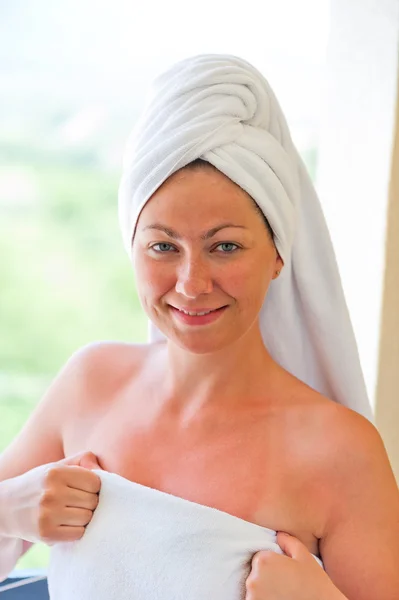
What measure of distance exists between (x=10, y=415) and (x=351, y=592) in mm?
2918

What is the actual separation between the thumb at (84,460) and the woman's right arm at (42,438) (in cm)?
14

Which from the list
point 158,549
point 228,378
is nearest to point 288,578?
point 158,549

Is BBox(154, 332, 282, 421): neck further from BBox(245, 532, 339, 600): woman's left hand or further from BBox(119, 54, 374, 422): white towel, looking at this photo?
BBox(245, 532, 339, 600): woman's left hand

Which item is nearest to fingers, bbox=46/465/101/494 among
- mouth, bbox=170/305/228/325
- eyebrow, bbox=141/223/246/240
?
mouth, bbox=170/305/228/325

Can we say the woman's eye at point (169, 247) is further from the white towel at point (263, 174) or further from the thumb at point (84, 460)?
the thumb at point (84, 460)

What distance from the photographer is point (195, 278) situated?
113cm

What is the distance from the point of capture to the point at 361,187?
1.59 m

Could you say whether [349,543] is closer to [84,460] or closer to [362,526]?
[362,526]

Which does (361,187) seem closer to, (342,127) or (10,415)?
(342,127)

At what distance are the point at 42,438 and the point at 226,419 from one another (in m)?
0.37

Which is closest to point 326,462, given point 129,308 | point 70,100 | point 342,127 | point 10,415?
point 342,127

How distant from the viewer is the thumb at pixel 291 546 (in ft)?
3.61

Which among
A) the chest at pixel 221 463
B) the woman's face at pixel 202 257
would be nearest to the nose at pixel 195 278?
the woman's face at pixel 202 257

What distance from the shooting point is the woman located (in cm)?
113
